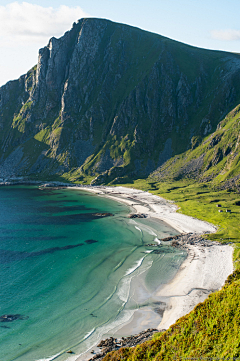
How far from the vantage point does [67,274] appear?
5350 cm

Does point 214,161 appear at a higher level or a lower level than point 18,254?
higher

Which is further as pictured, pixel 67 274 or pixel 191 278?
pixel 67 274

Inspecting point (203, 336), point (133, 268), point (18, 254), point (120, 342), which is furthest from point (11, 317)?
point (203, 336)

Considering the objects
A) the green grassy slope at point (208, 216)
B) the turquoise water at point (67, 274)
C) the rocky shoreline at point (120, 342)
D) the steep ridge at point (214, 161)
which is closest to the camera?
the green grassy slope at point (208, 216)

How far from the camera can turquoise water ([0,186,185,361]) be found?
1384 inches

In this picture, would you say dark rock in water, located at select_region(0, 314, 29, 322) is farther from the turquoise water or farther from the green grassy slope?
the green grassy slope

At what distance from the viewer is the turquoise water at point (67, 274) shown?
35.2m

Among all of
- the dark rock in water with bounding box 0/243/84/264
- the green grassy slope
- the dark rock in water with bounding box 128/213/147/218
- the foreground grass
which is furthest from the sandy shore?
the dark rock in water with bounding box 0/243/84/264

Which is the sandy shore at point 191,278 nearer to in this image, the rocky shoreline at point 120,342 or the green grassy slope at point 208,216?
the rocky shoreline at point 120,342

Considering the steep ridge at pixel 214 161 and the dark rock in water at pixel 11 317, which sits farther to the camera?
the steep ridge at pixel 214 161

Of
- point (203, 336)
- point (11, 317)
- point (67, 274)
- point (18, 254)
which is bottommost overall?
point (11, 317)

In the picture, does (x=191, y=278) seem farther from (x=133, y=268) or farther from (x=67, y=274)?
(x=67, y=274)

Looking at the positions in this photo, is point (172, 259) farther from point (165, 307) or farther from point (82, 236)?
point (82, 236)

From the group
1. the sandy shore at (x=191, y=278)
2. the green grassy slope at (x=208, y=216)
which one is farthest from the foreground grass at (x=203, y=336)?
the sandy shore at (x=191, y=278)
